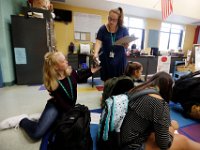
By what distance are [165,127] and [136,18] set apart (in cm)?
595

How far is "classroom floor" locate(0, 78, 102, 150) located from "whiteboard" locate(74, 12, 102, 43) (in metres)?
2.62

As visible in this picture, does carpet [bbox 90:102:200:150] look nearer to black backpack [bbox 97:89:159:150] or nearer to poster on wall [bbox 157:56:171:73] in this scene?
black backpack [bbox 97:89:159:150]

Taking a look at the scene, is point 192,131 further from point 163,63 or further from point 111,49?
point 163,63

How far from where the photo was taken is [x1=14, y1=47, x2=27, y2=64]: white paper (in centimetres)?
322

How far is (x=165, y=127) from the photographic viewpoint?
918 millimetres

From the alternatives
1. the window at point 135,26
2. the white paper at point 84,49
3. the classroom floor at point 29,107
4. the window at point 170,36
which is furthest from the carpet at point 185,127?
the window at point 170,36

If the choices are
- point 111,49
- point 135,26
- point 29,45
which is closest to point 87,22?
point 135,26

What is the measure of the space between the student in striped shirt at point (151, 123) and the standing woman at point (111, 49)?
3.43 ft

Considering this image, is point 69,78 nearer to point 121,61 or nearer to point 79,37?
point 121,61

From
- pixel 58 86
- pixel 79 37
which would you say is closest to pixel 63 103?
pixel 58 86

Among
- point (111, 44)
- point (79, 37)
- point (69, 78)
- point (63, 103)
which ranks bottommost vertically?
point (63, 103)

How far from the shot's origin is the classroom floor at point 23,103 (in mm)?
1445

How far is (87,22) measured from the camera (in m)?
5.24

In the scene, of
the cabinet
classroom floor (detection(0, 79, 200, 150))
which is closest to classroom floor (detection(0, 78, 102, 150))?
classroom floor (detection(0, 79, 200, 150))
